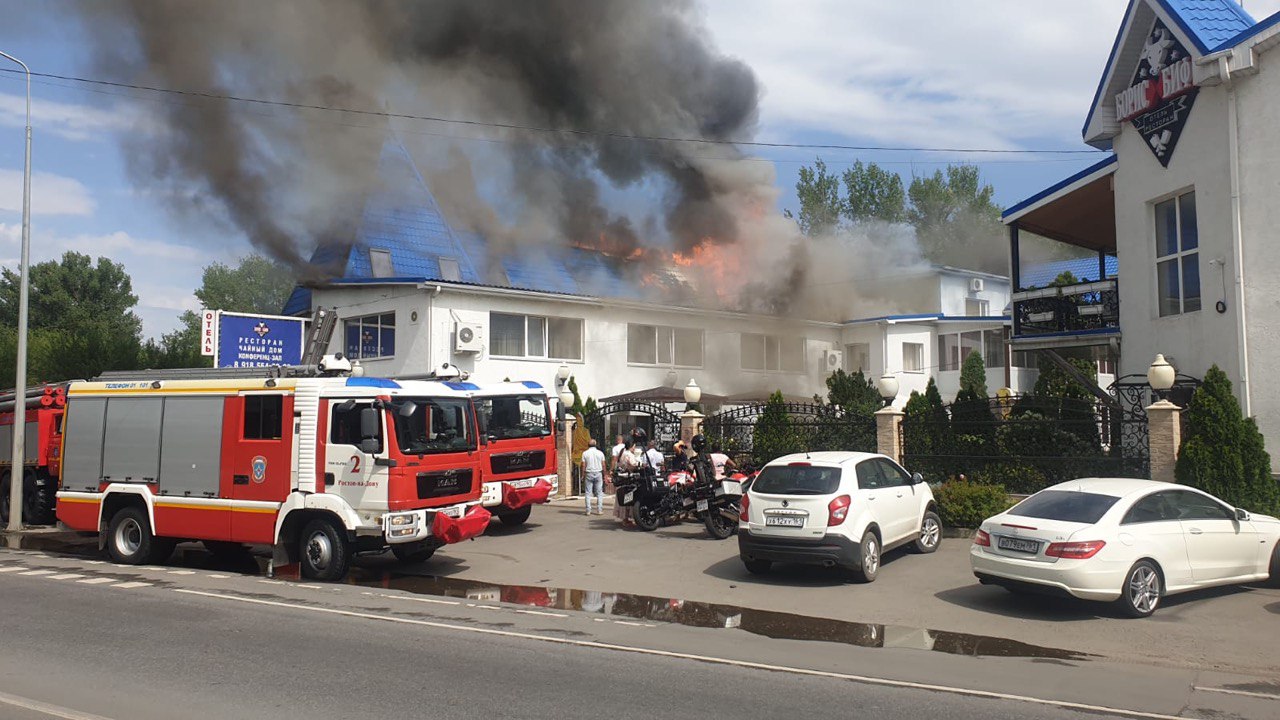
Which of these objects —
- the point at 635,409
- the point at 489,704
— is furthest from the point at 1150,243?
the point at 489,704

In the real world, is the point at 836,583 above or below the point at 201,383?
below

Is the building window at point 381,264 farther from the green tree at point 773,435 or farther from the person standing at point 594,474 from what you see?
the green tree at point 773,435

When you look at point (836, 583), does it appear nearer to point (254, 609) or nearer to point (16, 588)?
point (254, 609)

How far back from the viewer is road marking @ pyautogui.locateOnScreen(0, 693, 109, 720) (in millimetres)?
5770

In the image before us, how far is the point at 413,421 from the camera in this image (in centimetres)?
1206

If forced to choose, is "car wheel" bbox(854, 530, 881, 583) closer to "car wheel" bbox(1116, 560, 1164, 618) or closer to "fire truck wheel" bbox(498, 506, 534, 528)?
"car wheel" bbox(1116, 560, 1164, 618)

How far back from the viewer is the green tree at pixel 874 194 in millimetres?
53562

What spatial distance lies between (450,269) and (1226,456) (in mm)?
22568

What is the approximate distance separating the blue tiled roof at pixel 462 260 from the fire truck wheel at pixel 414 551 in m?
13.0

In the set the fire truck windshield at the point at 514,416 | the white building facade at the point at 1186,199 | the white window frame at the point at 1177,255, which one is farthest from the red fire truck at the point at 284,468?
the white window frame at the point at 1177,255

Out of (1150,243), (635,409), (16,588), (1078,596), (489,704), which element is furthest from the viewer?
(635,409)

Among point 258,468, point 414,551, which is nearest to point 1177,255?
point 414,551

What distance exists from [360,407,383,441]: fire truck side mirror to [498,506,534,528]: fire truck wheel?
18.2 ft

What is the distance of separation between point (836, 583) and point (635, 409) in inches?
433
